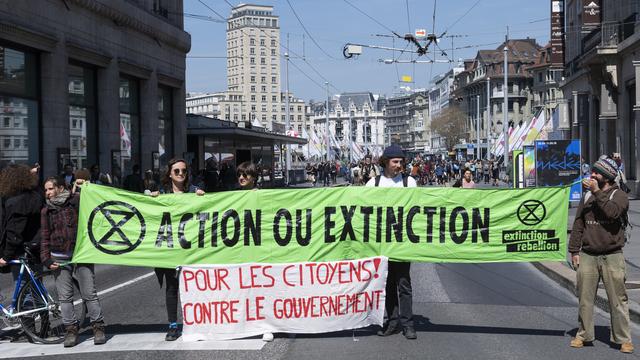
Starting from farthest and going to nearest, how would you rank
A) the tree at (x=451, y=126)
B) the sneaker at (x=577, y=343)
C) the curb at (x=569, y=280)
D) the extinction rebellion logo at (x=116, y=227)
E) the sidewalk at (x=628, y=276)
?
the tree at (x=451, y=126), the sidewalk at (x=628, y=276), the curb at (x=569, y=280), the extinction rebellion logo at (x=116, y=227), the sneaker at (x=577, y=343)

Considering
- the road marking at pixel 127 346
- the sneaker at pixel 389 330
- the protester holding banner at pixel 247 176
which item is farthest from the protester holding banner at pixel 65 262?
the sneaker at pixel 389 330

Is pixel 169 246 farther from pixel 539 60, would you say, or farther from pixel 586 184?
pixel 539 60

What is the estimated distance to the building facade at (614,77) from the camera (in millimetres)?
29234

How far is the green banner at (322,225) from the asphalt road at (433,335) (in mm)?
797

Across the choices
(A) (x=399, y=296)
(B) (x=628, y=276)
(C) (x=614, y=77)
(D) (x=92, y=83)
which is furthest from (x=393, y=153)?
(C) (x=614, y=77)

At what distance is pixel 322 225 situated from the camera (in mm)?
8078

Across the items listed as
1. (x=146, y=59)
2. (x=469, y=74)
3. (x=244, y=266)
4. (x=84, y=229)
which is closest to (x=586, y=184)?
(x=244, y=266)

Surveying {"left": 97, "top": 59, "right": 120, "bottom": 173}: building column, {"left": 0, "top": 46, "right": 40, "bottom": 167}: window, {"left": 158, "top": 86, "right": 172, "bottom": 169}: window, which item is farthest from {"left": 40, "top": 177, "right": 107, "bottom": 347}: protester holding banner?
{"left": 158, "top": 86, "right": 172, "bottom": 169}: window

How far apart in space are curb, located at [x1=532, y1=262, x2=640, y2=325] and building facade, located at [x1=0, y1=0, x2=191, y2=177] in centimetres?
1431

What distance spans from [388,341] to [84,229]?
328 centimetres

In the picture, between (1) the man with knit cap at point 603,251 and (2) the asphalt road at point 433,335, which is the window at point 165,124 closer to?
(2) the asphalt road at point 433,335

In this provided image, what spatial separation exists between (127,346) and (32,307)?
3.70 ft

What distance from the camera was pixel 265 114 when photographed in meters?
171

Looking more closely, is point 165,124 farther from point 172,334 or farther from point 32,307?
point 172,334
